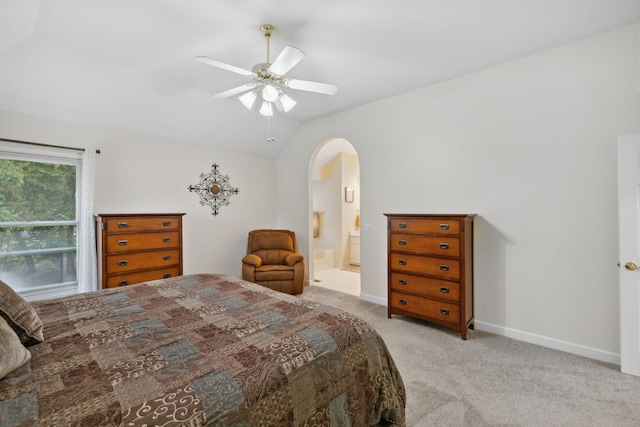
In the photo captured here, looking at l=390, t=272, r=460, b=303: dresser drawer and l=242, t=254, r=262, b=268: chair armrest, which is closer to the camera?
l=390, t=272, r=460, b=303: dresser drawer

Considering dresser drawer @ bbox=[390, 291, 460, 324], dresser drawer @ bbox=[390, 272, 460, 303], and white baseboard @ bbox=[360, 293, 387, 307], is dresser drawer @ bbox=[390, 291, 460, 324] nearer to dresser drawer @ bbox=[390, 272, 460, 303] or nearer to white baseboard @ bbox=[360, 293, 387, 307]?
dresser drawer @ bbox=[390, 272, 460, 303]

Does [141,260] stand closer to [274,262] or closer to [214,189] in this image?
[214,189]

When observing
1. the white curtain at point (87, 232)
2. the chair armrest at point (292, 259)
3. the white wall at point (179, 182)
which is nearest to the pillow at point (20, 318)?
the white curtain at point (87, 232)

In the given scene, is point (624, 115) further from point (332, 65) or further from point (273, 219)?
point (273, 219)

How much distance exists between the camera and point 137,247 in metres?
3.48

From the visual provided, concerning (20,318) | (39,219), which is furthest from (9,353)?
(39,219)

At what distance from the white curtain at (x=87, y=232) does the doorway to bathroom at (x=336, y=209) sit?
12.5 feet

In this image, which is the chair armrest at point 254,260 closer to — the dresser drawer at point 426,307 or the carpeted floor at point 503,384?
the dresser drawer at point 426,307

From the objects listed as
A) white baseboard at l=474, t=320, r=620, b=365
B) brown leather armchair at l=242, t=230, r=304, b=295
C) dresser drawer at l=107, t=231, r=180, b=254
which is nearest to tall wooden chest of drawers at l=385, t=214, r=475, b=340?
white baseboard at l=474, t=320, r=620, b=365

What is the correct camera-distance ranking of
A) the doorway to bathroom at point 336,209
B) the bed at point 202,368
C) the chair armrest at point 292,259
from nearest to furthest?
the bed at point 202,368 < the chair armrest at point 292,259 < the doorway to bathroom at point 336,209

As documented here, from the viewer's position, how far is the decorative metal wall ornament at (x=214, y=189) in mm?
4641

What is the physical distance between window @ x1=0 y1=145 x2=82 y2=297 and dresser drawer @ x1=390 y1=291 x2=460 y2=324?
3.93 meters

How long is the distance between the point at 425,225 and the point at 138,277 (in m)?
3.35

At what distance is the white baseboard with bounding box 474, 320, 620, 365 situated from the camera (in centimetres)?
249
